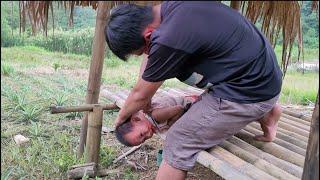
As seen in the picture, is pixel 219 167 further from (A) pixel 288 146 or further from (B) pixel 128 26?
(B) pixel 128 26

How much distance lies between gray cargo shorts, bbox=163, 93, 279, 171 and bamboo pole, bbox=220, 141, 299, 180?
212mm

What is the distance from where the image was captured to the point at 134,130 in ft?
8.29

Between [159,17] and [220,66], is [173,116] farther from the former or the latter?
[159,17]

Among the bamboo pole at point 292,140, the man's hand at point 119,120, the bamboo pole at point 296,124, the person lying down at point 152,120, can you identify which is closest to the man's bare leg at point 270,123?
the bamboo pole at point 292,140

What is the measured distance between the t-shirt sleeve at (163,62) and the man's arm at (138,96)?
1.7 inches

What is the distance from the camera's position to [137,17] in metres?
2.05

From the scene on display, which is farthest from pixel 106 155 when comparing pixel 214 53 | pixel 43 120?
pixel 214 53

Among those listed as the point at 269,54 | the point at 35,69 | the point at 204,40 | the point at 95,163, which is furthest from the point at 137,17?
the point at 35,69

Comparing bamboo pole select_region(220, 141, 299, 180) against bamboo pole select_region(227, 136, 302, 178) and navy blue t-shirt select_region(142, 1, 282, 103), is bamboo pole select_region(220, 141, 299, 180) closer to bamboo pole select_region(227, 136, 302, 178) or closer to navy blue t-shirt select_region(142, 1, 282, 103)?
bamboo pole select_region(227, 136, 302, 178)

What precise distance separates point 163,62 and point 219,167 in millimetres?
622

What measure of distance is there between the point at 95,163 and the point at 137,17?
1.51 m

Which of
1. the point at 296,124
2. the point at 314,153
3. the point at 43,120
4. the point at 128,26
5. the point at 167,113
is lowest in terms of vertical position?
the point at 43,120

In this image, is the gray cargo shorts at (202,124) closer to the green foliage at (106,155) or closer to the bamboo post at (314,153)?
the bamboo post at (314,153)

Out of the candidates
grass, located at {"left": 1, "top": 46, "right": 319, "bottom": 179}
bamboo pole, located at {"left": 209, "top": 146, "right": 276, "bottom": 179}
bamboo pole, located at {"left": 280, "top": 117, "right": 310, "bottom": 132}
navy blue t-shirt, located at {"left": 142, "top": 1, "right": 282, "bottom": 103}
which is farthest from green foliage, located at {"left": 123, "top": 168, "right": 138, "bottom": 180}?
navy blue t-shirt, located at {"left": 142, "top": 1, "right": 282, "bottom": 103}
